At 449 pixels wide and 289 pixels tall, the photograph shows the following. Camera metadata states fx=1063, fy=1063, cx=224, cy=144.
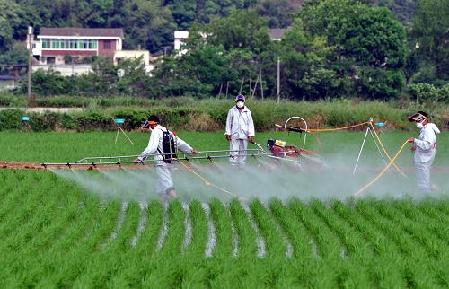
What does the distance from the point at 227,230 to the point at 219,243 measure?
742mm

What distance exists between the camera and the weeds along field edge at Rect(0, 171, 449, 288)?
8.51 meters

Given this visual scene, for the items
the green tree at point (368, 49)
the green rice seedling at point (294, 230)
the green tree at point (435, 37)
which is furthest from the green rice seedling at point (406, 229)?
the green tree at point (435, 37)

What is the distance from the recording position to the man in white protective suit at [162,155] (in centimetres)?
1397

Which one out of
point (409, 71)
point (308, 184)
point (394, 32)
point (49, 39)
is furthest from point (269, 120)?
point (49, 39)

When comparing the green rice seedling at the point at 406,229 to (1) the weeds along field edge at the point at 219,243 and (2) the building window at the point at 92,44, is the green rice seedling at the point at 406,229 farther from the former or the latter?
(2) the building window at the point at 92,44

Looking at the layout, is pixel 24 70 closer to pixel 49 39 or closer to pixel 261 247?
pixel 49 39

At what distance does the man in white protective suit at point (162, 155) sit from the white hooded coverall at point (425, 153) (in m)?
3.36

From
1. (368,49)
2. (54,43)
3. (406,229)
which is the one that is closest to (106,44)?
(54,43)

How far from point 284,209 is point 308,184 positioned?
2493 millimetres

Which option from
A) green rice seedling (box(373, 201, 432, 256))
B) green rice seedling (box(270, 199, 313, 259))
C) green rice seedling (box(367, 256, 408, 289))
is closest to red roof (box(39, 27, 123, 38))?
green rice seedling (box(270, 199, 313, 259))

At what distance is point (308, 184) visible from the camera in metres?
15.1

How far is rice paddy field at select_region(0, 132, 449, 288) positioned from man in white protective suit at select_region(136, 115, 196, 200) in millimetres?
226

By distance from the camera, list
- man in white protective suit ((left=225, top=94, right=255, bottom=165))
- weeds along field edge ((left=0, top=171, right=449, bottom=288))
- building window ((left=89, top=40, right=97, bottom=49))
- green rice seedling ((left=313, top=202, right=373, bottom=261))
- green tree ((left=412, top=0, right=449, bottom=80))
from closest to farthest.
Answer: weeds along field edge ((left=0, top=171, right=449, bottom=288)) → green rice seedling ((left=313, top=202, right=373, bottom=261)) → man in white protective suit ((left=225, top=94, right=255, bottom=165)) → green tree ((left=412, top=0, right=449, bottom=80)) → building window ((left=89, top=40, right=97, bottom=49))

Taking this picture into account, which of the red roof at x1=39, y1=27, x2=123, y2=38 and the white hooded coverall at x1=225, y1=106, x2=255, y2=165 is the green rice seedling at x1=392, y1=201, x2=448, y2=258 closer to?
the white hooded coverall at x1=225, y1=106, x2=255, y2=165
